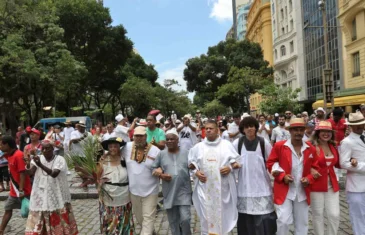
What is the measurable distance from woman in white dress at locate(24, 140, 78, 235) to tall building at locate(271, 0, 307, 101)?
38.5 meters

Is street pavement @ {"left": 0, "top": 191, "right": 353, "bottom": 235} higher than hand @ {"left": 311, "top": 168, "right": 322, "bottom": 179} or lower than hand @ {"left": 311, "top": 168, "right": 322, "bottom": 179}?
lower

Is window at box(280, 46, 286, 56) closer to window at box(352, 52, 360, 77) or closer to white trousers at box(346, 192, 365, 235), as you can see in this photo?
window at box(352, 52, 360, 77)

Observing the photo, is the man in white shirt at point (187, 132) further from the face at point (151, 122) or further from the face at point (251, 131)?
the face at point (251, 131)

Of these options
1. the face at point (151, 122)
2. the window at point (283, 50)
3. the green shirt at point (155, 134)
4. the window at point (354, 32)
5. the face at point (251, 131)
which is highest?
the window at point (283, 50)

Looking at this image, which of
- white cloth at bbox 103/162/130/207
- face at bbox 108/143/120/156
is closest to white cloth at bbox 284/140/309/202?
white cloth at bbox 103/162/130/207

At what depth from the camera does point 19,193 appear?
515 centimetres

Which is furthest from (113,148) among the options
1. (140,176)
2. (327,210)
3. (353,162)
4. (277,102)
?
(277,102)

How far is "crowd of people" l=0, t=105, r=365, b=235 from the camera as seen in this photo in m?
4.12

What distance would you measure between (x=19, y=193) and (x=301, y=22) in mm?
39642

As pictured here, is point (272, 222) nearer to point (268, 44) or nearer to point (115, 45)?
point (115, 45)

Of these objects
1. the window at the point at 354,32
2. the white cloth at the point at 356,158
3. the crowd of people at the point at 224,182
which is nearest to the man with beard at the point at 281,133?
the crowd of people at the point at 224,182

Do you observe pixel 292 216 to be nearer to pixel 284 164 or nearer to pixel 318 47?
pixel 284 164

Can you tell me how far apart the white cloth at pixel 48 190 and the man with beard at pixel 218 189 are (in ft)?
6.30

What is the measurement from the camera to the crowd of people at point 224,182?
4117 mm
